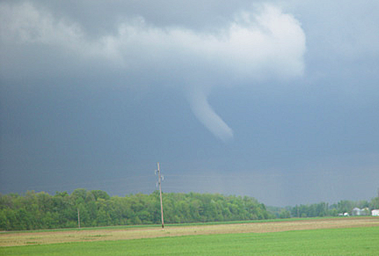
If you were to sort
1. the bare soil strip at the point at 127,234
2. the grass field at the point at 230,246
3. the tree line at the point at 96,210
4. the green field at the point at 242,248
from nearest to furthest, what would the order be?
the green field at the point at 242,248, the grass field at the point at 230,246, the bare soil strip at the point at 127,234, the tree line at the point at 96,210

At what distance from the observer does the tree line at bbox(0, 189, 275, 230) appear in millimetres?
110438

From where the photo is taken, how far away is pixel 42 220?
110562 millimetres

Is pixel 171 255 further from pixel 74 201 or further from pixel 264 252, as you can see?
pixel 74 201

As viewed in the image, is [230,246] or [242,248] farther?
[230,246]

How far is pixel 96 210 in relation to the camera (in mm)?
117812

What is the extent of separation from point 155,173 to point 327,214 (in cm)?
12491

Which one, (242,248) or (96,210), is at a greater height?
(96,210)

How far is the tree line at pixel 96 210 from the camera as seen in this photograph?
110438 millimetres

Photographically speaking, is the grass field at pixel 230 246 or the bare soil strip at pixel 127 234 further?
the bare soil strip at pixel 127 234

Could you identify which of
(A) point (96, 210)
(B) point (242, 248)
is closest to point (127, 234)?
(B) point (242, 248)

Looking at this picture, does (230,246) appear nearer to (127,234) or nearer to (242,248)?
(242,248)

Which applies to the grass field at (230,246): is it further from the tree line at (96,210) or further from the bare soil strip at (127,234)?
the tree line at (96,210)

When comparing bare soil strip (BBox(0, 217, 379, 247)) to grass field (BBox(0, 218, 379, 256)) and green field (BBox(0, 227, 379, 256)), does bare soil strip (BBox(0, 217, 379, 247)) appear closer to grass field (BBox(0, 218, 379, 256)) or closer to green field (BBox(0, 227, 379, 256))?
grass field (BBox(0, 218, 379, 256))

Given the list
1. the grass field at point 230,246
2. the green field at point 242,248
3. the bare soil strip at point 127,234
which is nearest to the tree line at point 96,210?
the bare soil strip at point 127,234
